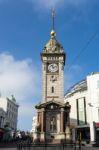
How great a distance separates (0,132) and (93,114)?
29.0 meters

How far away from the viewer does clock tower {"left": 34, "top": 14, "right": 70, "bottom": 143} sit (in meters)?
62.4

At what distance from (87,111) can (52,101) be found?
49.4ft

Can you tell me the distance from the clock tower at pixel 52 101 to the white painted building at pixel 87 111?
7801mm

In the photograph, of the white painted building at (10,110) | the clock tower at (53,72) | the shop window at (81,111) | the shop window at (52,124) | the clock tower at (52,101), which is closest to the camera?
the clock tower at (52,101)

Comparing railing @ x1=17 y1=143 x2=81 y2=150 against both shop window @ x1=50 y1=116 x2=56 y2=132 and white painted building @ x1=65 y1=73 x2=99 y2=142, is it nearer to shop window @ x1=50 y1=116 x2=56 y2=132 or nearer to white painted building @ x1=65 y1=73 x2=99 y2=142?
shop window @ x1=50 y1=116 x2=56 y2=132

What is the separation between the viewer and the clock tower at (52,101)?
62.4 meters

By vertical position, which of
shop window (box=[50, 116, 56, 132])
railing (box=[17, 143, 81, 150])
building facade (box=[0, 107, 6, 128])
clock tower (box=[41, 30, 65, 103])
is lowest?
railing (box=[17, 143, 81, 150])

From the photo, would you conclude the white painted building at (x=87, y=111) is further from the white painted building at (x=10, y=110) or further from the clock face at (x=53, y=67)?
the white painted building at (x=10, y=110)

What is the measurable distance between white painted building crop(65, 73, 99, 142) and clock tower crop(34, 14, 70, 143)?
7.80m

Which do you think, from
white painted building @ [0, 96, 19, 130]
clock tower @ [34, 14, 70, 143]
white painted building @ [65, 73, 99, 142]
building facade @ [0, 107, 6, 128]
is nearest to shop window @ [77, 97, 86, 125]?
white painted building @ [65, 73, 99, 142]

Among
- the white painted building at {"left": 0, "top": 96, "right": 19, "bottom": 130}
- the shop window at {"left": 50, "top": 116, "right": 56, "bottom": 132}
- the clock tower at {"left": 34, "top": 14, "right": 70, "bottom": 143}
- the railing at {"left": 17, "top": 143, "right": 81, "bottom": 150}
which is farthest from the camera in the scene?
the white painted building at {"left": 0, "top": 96, "right": 19, "bottom": 130}

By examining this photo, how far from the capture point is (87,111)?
75500 millimetres

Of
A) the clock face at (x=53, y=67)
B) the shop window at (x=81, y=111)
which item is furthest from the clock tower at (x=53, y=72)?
the shop window at (x=81, y=111)

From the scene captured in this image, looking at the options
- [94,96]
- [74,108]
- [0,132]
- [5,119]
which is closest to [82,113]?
[74,108]
